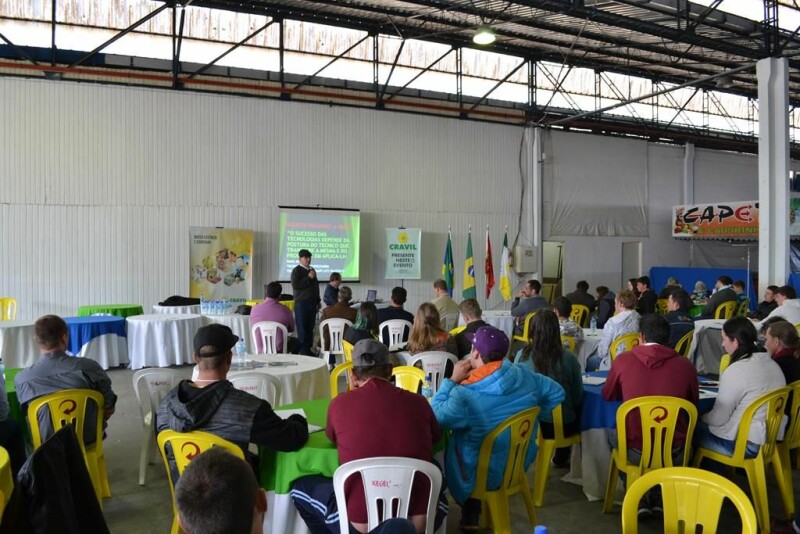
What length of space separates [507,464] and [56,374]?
2.58 metres

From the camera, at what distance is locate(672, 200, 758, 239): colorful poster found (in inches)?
517

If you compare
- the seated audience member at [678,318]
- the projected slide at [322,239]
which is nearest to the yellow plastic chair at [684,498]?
the seated audience member at [678,318]

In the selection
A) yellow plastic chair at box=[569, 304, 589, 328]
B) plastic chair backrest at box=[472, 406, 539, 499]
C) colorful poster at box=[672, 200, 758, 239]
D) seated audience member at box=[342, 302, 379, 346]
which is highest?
colorful poster at box=[672, 200, 758, 239]

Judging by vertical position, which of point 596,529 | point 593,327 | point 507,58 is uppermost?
point 507,58

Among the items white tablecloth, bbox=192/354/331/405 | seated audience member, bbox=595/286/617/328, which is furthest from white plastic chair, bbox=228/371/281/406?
seated audience member, bbox=595/286/617/328

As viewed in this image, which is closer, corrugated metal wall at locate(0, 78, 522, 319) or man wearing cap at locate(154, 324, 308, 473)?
man wearing cap at locate(154, 324, 308, 473)

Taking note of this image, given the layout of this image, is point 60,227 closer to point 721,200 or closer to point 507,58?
point 507,58

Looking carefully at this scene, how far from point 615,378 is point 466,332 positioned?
1.68m

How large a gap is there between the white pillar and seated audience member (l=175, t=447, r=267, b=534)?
33.0ft

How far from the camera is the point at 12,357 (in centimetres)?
733

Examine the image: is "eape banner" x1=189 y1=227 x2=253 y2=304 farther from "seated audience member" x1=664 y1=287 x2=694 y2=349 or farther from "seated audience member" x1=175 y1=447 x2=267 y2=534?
"seated audience member" x1=175 y1=447 x2=267 y2=534

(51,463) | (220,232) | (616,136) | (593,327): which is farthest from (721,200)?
(51,463)

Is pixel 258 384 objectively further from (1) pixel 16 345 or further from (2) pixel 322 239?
(2) pixel 322 239

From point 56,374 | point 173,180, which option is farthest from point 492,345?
point 173,180
